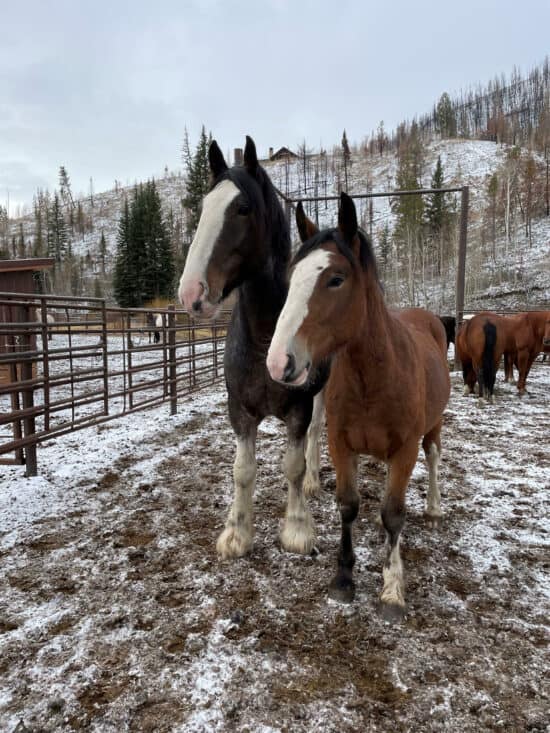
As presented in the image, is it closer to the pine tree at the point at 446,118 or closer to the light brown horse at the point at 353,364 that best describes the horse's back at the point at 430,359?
the light brown horse at the point at 353,364

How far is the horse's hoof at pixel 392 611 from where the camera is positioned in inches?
79.2

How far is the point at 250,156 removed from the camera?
86.3 inches

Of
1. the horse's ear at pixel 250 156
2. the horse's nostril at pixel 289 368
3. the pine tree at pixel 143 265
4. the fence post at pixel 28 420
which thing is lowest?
the fence post at pixel 28 420

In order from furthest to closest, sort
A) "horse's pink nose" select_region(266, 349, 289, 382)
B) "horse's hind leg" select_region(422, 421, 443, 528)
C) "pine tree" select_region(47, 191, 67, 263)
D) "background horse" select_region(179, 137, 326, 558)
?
"pine tree" select_region(47, 191, 67, 263) < "horse's hind leg" select_region(422, 421, 443, 528) < "background horse" select_region(179, 137, 326, 558) < "horse's pink nose" select_region(266, 349, 289, 382)

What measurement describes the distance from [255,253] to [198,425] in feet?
13.5

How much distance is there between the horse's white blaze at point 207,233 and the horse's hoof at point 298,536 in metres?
1.65

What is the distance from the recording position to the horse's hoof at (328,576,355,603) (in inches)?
84.8

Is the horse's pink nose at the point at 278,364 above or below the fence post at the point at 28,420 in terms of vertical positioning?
above

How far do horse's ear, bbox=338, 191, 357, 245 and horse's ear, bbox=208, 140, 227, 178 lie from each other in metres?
0.92

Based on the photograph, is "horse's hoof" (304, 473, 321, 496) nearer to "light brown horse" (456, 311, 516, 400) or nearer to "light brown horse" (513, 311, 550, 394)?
"light brown horse" (456, 311, 516, 400)

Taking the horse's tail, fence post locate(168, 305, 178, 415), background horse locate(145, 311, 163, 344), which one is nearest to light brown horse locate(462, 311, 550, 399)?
the horse's tail

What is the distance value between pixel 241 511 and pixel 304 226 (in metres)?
1.80

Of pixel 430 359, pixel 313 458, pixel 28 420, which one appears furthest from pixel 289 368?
pixel 28 420

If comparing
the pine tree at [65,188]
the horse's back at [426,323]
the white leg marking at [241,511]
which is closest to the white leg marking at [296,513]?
the white leg marking at [241,511]
